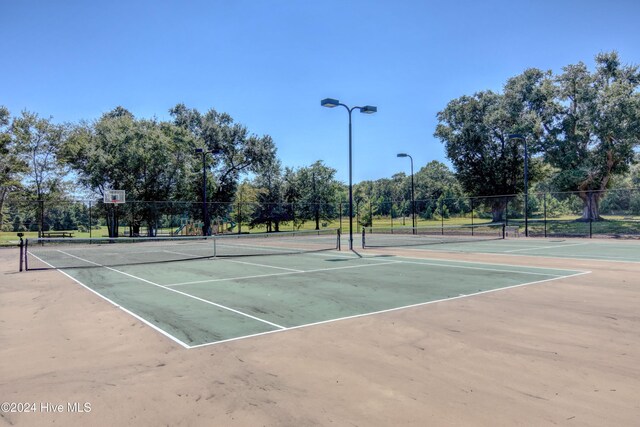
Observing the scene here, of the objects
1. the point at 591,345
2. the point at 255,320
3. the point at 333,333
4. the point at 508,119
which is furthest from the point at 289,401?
the point at 508,119

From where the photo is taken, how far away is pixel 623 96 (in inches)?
1339

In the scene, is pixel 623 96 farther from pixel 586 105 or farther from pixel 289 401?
pixel 289 401

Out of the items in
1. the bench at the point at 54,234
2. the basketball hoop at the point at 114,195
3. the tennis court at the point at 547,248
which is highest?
the basketball hoop at the point at 114,195

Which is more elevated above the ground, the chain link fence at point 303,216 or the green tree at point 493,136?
the green tree at point 493,136

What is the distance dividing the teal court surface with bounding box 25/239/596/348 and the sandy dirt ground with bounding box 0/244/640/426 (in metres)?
0.52

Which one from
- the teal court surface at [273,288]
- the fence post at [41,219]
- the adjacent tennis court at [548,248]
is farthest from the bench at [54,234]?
Answer: the adjacent tennis court at [548,248]

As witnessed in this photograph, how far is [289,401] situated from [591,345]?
12.9ft

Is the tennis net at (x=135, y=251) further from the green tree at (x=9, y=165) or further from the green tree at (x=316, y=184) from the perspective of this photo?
the green tree at (x=316, y=184)

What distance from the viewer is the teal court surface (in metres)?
6.66

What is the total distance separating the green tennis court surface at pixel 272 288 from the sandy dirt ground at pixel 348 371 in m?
0.55

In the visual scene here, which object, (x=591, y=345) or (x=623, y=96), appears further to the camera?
(x=623, y=96)

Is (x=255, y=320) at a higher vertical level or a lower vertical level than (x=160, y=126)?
lower

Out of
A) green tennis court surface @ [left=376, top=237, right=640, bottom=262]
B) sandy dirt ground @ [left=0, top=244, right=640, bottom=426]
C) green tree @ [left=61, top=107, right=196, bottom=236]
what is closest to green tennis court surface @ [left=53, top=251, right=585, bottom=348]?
sandy dirt ground @ [left=0, top=244, right=640, bottom=426]

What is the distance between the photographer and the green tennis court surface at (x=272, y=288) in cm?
667
